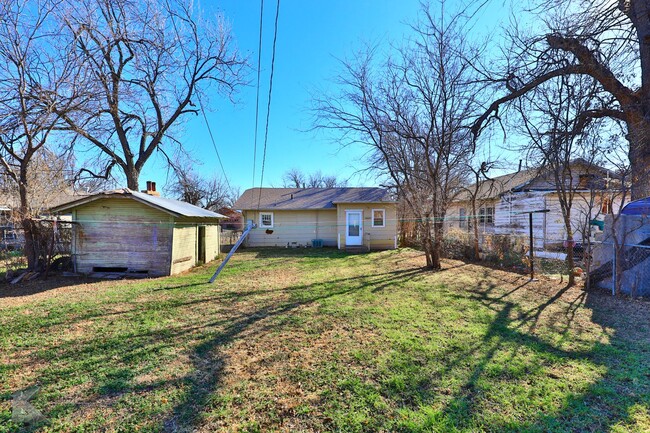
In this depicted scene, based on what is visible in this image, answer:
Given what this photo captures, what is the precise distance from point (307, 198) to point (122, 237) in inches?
391

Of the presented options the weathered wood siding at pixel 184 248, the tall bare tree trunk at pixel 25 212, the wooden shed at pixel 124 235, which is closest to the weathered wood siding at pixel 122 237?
the wooden shed at pixel 124 235

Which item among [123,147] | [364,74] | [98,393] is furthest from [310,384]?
[123,147]

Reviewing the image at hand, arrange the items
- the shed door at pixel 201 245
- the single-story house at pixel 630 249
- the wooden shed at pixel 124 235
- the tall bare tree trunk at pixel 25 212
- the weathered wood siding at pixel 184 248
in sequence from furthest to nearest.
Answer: the shed door at pixel 201 245 < the weathered wood siding at pixel 184 248 < the wooden shed at pixel 124 235 < the tall bare tree trunk at pixel 25 212 < the single-story house at pixel 630 249

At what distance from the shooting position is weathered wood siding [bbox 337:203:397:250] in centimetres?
1467

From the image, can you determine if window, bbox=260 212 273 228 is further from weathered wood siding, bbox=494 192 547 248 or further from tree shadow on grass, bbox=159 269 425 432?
weathered wood siding, bbox=494 192 547 248

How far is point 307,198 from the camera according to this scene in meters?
16.8

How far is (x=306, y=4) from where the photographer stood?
6355 mm

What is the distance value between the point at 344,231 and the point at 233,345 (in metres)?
11.4

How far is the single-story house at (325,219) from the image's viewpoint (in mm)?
14703

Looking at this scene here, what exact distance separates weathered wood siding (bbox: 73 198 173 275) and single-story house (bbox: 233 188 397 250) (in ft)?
21.6

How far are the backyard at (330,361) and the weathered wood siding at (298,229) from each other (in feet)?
31.7

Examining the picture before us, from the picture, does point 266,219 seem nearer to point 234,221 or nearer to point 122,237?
point 122,237

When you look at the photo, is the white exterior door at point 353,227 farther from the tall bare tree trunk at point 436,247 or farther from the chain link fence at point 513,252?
the tall bare tree trunk at point 436,247

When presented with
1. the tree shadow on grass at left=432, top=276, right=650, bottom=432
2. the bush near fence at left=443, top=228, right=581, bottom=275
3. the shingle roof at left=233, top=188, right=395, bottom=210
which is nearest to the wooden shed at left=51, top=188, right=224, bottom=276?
the shingle roof at left=233, top=188, right=395, bottom=210
